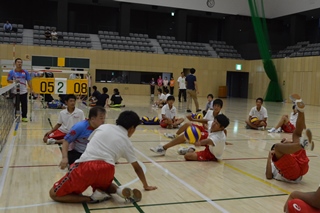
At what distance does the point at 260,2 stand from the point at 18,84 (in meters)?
21.3

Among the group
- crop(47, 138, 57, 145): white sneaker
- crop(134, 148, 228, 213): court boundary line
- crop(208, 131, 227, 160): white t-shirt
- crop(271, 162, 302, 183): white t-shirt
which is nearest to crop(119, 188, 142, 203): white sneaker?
crop(134, 148, 228, 213): court boundary line

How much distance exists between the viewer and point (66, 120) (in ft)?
24.3

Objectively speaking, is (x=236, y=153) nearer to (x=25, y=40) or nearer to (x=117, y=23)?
(x=25, y=40)

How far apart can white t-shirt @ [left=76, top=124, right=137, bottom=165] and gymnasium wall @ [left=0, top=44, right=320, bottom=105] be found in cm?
2537

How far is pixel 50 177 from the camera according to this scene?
508 cm

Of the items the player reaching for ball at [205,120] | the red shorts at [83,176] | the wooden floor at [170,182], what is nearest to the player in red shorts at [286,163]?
the wooden floor at [170,182]

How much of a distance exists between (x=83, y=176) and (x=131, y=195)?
600mm

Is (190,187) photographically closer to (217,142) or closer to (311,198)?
(217,142)

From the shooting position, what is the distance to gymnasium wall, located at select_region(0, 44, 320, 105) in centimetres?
2781

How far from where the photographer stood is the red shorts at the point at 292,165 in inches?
197

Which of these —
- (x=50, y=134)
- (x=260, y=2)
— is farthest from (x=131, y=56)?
(x=50, y=134)

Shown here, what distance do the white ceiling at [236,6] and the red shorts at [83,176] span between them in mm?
29525

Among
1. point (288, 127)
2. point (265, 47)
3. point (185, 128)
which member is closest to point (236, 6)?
point (265, 47)

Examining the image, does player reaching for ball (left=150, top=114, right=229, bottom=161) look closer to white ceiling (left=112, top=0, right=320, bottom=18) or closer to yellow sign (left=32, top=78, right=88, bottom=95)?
yellow sign (left=32, top=78, right=88, bottom=95)
